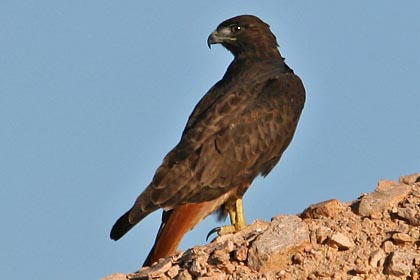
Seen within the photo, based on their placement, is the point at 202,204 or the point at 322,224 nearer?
the point at 322,224

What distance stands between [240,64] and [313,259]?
14.7 ft

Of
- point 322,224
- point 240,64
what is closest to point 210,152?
point 240,64

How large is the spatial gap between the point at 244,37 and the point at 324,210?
4092mm

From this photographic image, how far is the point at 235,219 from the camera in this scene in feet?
37.2

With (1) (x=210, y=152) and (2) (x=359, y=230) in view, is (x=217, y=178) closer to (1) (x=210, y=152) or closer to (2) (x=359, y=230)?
(1) (x=210, y=152)

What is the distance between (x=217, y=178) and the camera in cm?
1148

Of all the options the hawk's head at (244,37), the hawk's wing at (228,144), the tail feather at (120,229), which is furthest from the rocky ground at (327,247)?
the hawk's head at (244,37)

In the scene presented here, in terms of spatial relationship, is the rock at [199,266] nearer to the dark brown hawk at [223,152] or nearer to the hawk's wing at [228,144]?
the dark brown hawk at [223,152]

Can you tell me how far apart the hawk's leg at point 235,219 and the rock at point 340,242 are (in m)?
2.30

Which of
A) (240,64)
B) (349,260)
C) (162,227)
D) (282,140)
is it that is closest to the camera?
(349,260)

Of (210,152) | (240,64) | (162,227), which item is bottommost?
(162,227)

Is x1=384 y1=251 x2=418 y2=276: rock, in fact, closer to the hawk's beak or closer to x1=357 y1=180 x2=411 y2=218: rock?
x1=357 y1=180 x2=411 y2=218: rock

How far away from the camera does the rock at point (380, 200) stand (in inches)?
359

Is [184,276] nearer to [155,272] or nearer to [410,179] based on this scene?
[155,272]
